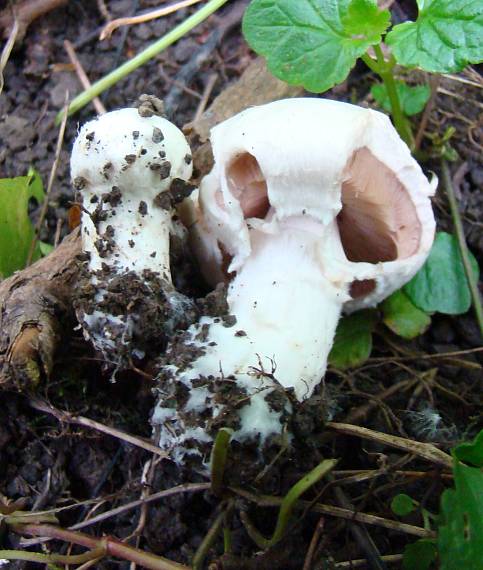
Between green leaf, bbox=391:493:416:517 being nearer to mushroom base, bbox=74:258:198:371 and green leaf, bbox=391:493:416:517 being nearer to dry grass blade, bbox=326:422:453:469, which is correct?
dry grass blade, bbox=326:422:453:469

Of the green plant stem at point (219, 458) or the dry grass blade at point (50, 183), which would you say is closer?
the green plant stem at point (219, 458)

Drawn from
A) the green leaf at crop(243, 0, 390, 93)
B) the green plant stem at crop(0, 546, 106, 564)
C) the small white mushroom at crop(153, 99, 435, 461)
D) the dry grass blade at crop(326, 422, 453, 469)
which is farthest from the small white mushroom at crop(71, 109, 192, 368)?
the dry grass blade at crop(326, 422, 453, 469)

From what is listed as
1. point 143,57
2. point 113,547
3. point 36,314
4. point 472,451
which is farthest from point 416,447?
point 143,57

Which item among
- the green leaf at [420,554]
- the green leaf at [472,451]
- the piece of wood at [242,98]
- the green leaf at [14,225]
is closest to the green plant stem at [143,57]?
the piece of wood at [242,98]

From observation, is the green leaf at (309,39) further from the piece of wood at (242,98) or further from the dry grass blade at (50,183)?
the dry grass blade at (50,183)

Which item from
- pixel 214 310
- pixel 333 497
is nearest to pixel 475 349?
pixel 333 497

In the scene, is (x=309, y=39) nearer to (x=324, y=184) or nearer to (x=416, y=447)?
(x=324, y=184)

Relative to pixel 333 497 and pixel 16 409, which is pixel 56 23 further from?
pixel 333 497
